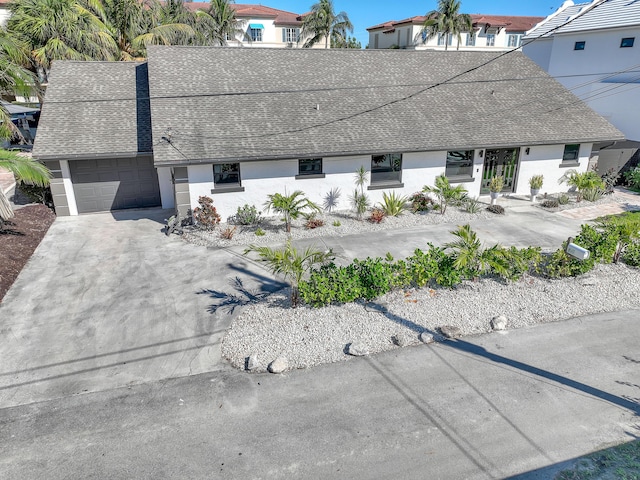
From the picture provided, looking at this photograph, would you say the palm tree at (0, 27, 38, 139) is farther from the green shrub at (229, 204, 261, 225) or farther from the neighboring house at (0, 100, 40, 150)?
the neighboring house at (0, 100, 40, 150)

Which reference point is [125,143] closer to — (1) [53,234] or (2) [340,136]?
(1) [53,234]

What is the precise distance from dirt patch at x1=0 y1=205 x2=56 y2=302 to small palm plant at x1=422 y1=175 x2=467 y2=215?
13.7m

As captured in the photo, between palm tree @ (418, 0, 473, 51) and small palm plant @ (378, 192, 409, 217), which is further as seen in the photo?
palm tree @ (418, 0, 473, 51)

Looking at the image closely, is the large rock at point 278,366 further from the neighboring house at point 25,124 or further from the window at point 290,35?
the window at point 290,35

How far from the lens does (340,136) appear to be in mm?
16469

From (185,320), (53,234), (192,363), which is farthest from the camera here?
(53,234)

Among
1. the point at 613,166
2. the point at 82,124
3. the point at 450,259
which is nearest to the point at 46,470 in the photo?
the point at 450,259

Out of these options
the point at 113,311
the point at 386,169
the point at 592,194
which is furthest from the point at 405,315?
the point at 592,194

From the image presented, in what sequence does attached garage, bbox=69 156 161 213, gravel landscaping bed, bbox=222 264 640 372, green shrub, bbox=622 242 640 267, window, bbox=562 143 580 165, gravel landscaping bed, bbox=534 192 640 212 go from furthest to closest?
window, bbox=562 143 580 165, gravel landscaping bed, bbox=534 192 640 212, attached garage, bbox=69 156 161 213, green shrub, bbox=622 242 640 267, gravel landscaping bed, bbox=222 264 640 372

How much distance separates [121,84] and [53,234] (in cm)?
739

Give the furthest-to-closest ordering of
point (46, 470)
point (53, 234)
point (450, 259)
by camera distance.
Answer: point (53, 234), point (450, 259), point (46, 470)

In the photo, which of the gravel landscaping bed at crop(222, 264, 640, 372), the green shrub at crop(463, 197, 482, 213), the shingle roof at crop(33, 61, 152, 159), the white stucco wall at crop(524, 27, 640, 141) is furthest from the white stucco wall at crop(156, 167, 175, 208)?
the white stucco wall at crop(524, 27, 640, 141)

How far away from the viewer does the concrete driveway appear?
826 centimetres

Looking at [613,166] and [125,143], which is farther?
[613,166]
